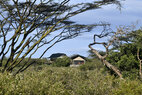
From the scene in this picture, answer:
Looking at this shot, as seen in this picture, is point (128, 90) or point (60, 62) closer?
point (128, 90)

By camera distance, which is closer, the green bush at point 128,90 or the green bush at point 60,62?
the green bush at point 128,90

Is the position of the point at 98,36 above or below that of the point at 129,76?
above

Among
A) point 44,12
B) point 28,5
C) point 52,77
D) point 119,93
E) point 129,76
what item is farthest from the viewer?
point 44,12

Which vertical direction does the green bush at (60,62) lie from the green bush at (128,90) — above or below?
below

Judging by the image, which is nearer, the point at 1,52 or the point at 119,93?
the point at 119,93

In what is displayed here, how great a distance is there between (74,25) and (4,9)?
661 cm

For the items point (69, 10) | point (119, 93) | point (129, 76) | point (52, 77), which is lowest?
point (129, 76)

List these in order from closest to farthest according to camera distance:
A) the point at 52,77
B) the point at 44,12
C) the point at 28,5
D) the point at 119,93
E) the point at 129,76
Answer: the point at 119,93 < the point at 52,77 < the point at 129,76 < the point at 28,5 < the point at 44,12

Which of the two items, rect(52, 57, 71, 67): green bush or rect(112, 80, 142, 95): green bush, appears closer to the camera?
rect(112, 80, 142, 95): green bush

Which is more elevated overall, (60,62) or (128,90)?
(128,90)

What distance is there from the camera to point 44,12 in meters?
20.6

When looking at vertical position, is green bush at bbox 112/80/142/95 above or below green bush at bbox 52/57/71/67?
above

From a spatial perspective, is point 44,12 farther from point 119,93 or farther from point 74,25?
point 119,93

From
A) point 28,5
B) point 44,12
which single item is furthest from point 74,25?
point 28,5
